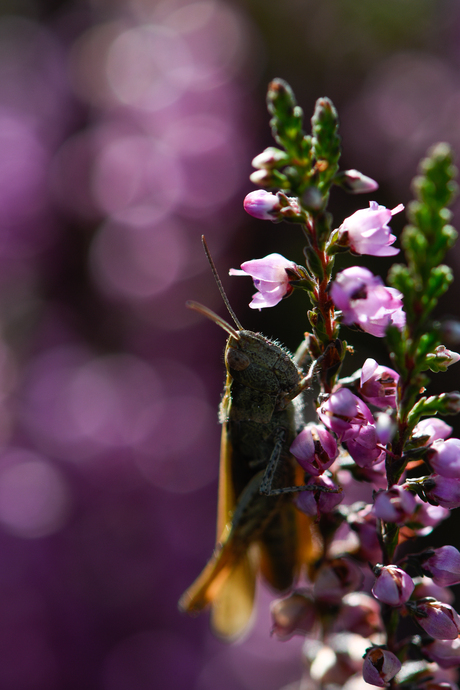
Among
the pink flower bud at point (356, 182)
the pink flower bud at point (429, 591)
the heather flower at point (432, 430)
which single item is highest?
the pink flower bud at point (356, 182)

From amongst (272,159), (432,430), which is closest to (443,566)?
(432,430)

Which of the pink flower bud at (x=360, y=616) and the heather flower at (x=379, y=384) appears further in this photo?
the pink flower bud at (x=360, y=616)

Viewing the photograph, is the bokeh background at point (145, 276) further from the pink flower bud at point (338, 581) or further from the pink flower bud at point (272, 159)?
the pink flower bud at point (272, 159)

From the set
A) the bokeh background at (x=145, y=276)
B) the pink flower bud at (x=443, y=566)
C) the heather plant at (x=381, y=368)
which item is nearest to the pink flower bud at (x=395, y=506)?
the heather plant at (x=381, y=368)

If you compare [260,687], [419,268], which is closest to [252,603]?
[260,687]

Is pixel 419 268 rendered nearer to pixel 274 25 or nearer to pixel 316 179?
pixel 316 179

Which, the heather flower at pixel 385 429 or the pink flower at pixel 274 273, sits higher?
the pink flower at pixel 274 273

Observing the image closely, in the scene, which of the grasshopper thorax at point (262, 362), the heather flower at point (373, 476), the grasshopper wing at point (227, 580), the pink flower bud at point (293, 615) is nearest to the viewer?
the heather flower at point (373, 476)
